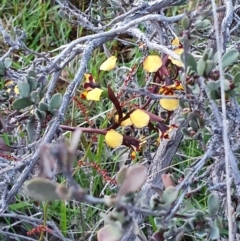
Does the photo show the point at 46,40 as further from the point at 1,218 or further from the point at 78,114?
the point at 1,218

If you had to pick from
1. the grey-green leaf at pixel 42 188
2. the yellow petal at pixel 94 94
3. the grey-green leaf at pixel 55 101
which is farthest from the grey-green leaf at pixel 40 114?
the grey-green leaf at pixel 42 188

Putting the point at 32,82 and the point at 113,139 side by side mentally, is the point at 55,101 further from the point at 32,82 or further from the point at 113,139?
the point at 113,139

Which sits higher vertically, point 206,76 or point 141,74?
point 206,76

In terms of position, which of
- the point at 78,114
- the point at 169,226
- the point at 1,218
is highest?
the point at 169,226

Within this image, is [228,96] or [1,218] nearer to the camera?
[228,96]

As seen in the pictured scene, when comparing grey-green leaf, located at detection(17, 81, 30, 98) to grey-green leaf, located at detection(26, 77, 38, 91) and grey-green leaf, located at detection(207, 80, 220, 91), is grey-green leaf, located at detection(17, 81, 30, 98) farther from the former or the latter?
grey-green leaf, located at detection(207, 80, 220, 91)

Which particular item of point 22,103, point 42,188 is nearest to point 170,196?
point 42,188

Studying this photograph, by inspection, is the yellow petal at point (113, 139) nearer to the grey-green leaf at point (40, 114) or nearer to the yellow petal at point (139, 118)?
the yellow petal at point (139, 118)

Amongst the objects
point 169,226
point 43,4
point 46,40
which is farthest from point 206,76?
point 43,4
